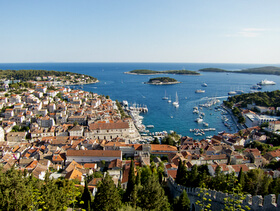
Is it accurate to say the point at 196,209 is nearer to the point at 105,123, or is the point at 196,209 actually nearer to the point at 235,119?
the point at 105,123

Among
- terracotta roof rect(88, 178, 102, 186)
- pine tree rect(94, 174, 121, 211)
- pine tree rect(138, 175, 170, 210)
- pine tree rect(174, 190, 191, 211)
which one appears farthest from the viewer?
terracotta roof rect(88, 178, 102, 186)

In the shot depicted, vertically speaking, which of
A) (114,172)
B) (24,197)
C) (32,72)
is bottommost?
(114,172)

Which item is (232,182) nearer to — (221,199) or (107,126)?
(221,199)

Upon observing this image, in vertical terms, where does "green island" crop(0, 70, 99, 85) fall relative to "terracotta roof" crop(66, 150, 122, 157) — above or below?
above

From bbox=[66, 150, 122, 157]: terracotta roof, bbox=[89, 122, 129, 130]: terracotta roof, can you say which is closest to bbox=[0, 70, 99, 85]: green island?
bbox=[89, 122, 129, 130]: terracotta roof

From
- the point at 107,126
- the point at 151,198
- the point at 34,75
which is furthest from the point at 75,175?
the point at 34,75

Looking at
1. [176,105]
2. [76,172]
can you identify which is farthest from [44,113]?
[176,105]

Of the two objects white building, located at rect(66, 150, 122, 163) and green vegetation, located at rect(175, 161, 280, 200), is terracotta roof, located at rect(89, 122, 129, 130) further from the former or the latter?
green vegetation, located at rect(175, 161, 280, 200)
